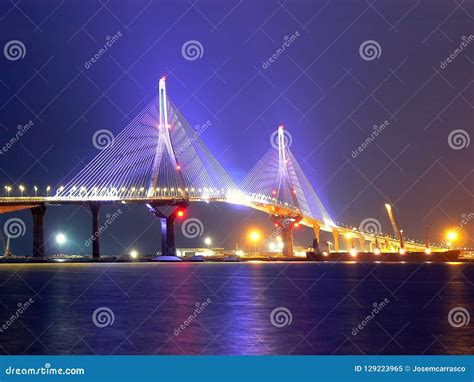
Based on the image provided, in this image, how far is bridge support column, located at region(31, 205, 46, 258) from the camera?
8825 cm

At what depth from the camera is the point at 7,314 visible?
950 inches

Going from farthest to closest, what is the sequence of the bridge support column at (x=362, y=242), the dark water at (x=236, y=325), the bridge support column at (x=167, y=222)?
1. the bridge support column at (x=362, y=242)
2. the bridge support column at (x=167, y=222)
3. the dark water at (x=236, y=325)

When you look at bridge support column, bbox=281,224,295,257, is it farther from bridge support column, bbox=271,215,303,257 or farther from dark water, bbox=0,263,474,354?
dark water, bbox=0,263,474,354

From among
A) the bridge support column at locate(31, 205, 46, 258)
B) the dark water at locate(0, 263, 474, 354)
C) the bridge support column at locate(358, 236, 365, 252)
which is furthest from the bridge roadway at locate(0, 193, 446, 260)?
the dark water at locate(0, 263, 474, 354)

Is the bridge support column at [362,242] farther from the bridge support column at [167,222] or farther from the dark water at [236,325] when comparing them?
the dark water at [236,325]

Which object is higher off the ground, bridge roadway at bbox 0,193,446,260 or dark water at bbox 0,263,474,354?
bridge roadway at bbox 0,193,446,260

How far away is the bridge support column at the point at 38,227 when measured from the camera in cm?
8825

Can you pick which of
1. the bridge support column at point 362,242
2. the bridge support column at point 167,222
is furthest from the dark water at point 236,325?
the bridge support column at point 362,242

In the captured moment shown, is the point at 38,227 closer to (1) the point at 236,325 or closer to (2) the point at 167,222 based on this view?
(2) the point at 167,222

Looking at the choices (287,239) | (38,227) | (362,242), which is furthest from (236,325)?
(362,242)

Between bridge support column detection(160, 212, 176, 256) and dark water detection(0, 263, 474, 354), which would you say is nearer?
dark water detection(0, 263, 474, 354)

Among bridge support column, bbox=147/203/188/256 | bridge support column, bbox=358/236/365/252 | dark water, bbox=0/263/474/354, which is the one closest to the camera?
dark water, bbox=0/263/474/354
